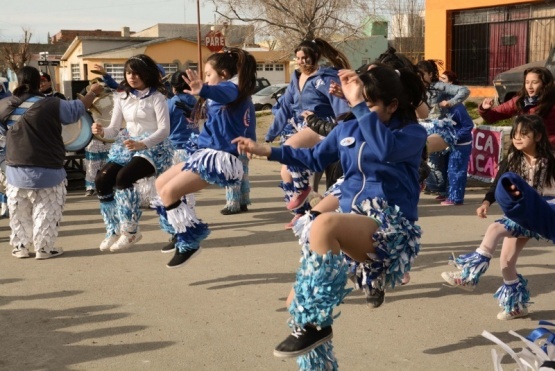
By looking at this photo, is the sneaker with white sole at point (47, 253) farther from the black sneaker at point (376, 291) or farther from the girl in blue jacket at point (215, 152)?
the black sneaker at point (376, 291)

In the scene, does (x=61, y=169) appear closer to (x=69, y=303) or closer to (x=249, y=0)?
(x=69, y=303)

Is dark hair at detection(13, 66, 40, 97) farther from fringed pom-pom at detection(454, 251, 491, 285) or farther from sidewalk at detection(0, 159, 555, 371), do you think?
fringed pom-pom at detection(454, 251, 491, 285)

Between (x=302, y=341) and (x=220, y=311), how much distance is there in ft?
6.46

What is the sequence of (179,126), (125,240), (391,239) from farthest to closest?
1. (179,126)
2. (125,240)
3. (391,239)

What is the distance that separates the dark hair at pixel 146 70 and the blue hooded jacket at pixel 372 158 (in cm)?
322

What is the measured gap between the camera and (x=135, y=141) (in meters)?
6.96

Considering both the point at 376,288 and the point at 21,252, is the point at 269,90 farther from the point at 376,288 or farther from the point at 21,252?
the point at 376,288

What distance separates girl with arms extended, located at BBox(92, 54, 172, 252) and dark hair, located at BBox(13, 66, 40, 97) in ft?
2.69

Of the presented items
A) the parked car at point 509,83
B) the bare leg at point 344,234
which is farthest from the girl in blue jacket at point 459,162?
the parked car at point 509,83

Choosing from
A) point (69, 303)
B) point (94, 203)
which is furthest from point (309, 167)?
point (94, 203)

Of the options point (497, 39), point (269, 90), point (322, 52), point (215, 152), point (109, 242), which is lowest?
point (109, 242)

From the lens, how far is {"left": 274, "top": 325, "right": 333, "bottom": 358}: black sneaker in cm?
372

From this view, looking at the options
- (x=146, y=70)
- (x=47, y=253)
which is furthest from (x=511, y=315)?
(x=47, y=253)

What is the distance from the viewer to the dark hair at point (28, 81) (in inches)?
294
